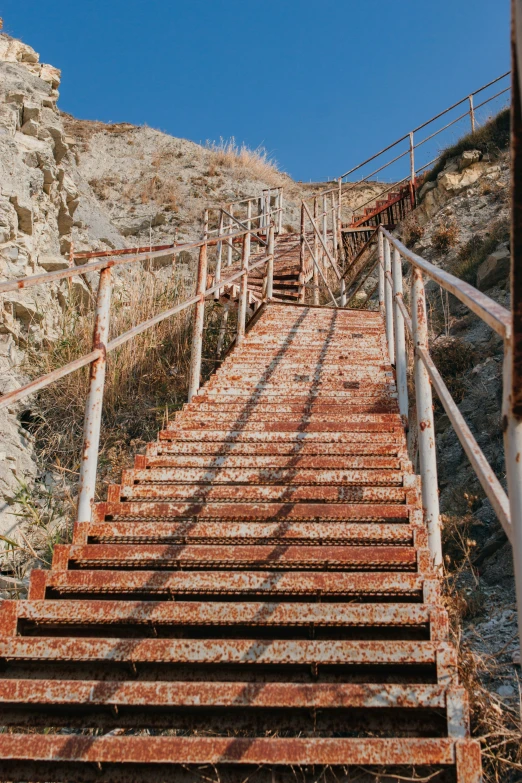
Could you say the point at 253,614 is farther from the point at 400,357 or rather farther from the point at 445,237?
the point at 445,237

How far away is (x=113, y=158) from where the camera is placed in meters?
24.4

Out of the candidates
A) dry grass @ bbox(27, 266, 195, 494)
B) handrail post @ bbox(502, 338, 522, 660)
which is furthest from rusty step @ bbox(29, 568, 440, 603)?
dry grass @ bbox(27, 266, 195, 494)

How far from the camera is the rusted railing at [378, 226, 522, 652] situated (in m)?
1.22

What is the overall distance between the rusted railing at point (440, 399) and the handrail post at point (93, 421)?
1.52 m

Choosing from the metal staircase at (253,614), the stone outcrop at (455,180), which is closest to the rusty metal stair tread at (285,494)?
the metal staircase at (253,614)

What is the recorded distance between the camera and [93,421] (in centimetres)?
331

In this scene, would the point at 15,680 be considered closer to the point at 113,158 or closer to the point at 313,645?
the point at 313,645

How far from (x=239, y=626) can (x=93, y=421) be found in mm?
1313

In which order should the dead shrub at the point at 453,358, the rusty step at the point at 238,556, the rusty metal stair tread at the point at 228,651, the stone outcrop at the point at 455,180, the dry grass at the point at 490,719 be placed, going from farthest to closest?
the stone outcrop at the point at 455,180
the dead shrub at the point at 453,358
the rusty step at the point at 238,556
the dry grass at the point at 490,719
the rusty metal stair tread at the point at 228,651

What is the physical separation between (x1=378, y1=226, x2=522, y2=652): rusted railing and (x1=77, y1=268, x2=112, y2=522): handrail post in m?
1.52

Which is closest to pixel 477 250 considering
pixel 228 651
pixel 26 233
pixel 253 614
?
pixel 26 233

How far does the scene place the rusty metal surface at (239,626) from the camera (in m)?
2.05

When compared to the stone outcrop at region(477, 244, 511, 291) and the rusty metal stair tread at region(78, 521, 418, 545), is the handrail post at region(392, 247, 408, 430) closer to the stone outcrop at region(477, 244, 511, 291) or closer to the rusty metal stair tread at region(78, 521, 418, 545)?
the rusty metal stair tread at region(78, 521, 418, 545)

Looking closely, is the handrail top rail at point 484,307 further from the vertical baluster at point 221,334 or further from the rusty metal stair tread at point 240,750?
the vertical baluster at point 221,334
